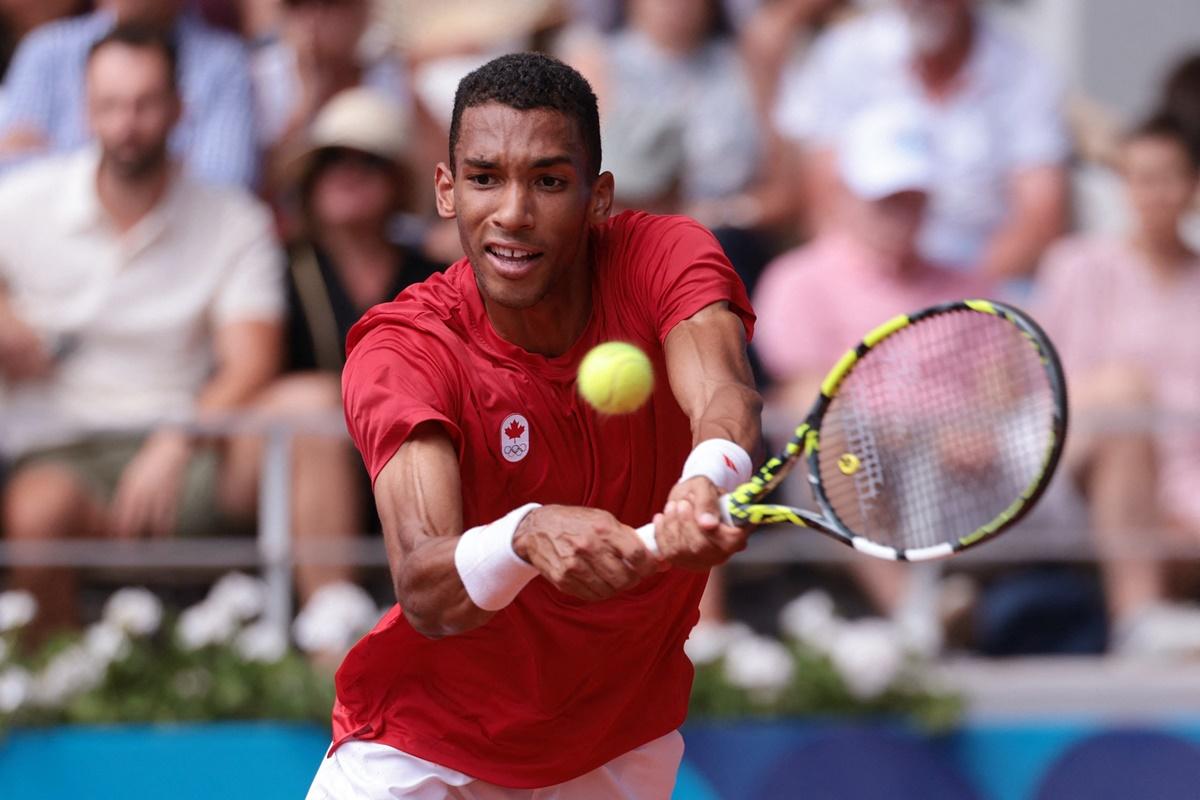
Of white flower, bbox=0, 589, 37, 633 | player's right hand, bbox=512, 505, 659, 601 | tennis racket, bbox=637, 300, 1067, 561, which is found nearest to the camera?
player's right hand, bbox=512, 505, 659, 601

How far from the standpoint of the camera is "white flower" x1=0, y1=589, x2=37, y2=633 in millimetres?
6160

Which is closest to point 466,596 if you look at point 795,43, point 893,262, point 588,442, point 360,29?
point 588,442

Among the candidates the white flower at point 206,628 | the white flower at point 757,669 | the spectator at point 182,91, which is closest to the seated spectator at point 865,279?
the white flower at point 757,669

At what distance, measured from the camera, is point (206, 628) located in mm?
6266

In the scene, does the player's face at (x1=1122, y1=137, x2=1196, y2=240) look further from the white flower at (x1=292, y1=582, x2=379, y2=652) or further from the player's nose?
the player's nose

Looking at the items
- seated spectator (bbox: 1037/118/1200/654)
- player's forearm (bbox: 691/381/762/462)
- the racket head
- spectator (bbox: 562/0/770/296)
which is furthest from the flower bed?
player's forearm (bbox: 691/381/762/462)

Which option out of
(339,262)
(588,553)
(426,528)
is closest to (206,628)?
(339,262)

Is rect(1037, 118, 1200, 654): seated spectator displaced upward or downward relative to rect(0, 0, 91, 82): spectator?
downward

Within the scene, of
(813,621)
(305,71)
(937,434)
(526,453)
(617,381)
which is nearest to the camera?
(617,381)

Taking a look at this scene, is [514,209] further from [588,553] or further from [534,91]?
[588,553]

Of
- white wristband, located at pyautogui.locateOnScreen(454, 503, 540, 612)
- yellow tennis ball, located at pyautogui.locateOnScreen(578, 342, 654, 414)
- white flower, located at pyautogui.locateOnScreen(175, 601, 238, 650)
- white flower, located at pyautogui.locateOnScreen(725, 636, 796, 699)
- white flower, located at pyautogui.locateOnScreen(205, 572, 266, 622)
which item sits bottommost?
white flower, located at pyautogui.locateOnScreen(725, 636, 796, 699)

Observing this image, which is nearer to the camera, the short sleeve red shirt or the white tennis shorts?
the short sleeve red shirt

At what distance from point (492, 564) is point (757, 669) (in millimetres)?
3278

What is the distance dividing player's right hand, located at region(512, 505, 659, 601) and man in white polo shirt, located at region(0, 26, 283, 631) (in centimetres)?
370
